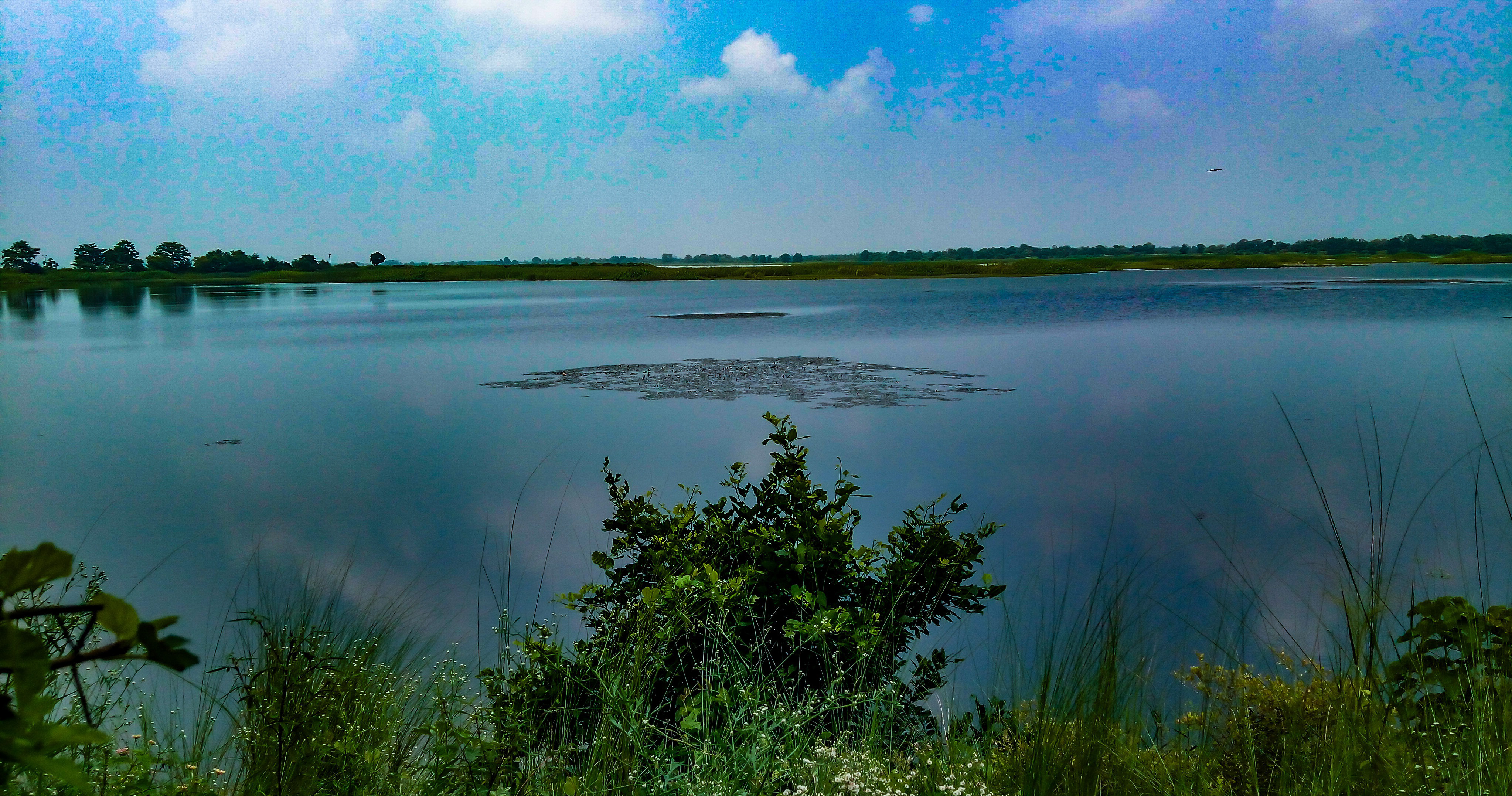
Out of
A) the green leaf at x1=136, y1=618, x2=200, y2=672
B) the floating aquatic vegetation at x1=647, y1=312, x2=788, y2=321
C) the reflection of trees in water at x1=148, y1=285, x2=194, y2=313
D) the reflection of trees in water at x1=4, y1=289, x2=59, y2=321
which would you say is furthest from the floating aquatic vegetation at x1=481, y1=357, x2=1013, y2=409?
the reflection of trees in water at x1=148, y1=285, x2=194, y2=313

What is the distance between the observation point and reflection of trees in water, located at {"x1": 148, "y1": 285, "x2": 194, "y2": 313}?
39531 millimetres

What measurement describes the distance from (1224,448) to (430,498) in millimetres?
9060

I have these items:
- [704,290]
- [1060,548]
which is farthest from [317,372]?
[704,290]

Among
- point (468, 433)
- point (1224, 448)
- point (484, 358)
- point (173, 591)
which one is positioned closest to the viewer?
point (173, 591)

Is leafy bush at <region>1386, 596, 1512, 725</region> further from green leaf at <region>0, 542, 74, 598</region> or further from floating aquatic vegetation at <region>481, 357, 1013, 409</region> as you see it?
floating aquatic vegetation at <region>481, 357, 1013, 409</region>

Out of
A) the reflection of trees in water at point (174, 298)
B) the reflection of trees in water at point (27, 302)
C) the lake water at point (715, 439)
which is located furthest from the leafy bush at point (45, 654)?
the reflection of trees in water at point (174, 298)

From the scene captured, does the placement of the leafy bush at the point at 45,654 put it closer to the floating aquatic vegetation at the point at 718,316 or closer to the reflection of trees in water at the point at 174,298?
the floating aquatic vegetation at the point at 718,316

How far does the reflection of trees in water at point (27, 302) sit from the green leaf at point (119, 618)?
1614 inches

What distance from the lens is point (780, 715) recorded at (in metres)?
2.86

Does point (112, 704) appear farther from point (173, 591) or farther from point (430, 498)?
point (430, 498)

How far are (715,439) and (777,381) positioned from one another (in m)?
4.34

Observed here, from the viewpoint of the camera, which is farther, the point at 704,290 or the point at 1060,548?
the point at 704,290

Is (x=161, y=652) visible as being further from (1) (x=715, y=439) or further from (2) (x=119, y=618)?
(1) (x=715, y=439)

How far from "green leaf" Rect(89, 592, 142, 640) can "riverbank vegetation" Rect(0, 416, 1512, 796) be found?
1.89 metres
